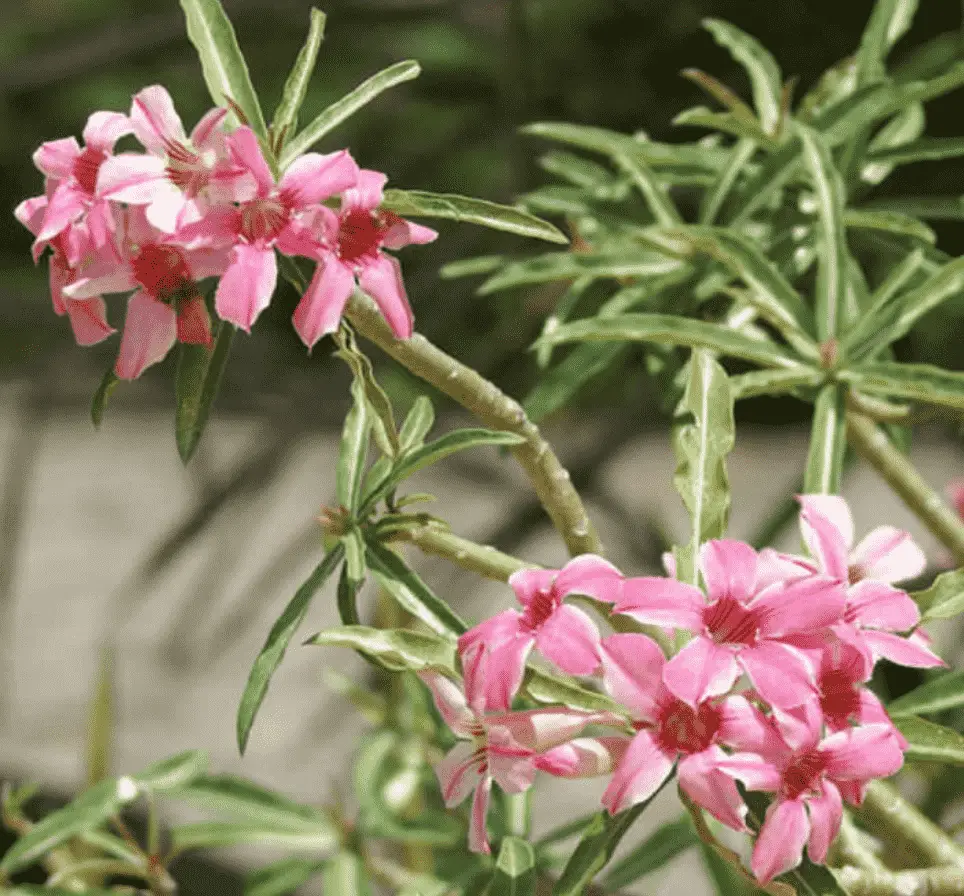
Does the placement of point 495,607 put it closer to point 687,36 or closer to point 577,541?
point 687,36

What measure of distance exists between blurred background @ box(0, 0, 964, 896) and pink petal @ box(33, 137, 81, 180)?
35.9 inches

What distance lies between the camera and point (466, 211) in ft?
2.11

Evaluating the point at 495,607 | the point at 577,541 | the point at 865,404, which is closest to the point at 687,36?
the point at 495,607

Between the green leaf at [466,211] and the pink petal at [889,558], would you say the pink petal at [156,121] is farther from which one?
the pink petal at [889,558]

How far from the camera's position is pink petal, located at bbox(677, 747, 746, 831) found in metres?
→ 0.58

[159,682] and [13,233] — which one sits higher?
[13,233]

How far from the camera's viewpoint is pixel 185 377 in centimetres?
66

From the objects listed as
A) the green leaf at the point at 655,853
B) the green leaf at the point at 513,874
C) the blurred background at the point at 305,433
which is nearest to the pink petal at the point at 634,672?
the green leaf at the point at 513,874

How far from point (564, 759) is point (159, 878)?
53 centimetres

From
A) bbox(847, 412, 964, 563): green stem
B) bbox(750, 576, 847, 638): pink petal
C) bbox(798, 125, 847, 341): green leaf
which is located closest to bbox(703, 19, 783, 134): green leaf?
bbox(798, 125, 847, 341): green leaf

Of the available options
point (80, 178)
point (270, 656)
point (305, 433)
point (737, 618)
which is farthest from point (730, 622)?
point (305, 433)

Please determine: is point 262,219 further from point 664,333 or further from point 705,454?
point 664,333

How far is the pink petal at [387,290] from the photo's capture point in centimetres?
60

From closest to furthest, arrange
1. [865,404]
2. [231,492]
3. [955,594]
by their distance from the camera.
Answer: [955,594], [865,404], [231,492]
